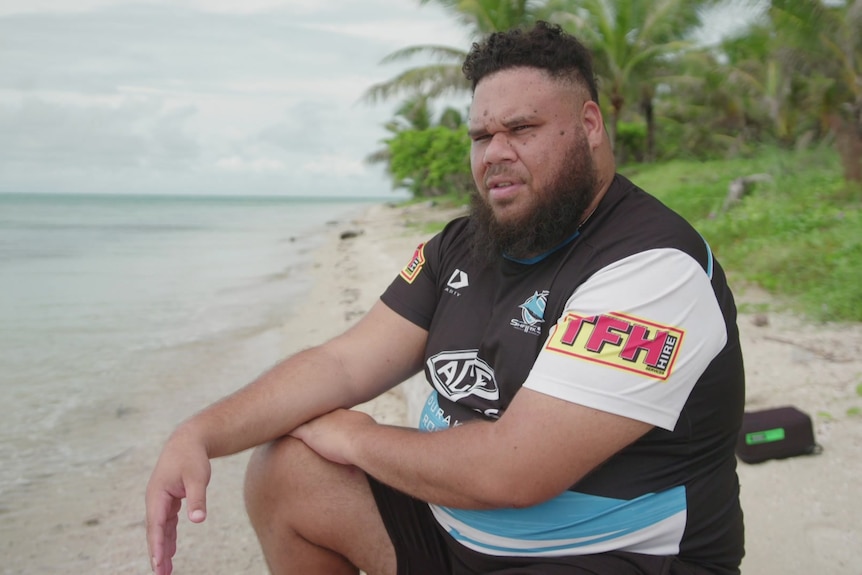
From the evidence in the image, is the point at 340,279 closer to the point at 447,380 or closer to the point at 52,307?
the point at 52,307

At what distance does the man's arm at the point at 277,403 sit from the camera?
182 cm

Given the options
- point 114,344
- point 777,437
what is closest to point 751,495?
point 777,437

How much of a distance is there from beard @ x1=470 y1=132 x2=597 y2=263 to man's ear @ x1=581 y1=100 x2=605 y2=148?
27 millimetres

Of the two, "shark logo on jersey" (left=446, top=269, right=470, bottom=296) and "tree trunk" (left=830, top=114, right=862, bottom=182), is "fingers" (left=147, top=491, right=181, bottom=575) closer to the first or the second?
"shark logo on jersey" (left=446, top=269, right=470, bottom=296)

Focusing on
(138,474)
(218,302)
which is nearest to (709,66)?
(218,302)

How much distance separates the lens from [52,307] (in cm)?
985

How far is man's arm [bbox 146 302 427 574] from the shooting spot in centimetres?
182

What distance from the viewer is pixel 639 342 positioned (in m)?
1.43

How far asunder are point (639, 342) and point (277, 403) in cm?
102

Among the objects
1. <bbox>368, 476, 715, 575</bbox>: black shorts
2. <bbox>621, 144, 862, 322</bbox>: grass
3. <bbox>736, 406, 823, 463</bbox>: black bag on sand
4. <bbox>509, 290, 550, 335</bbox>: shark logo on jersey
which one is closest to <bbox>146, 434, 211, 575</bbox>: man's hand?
<bbox>368, 476, 715, 575</bbox>: black shorts

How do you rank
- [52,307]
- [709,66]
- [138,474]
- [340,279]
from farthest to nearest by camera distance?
[709,66], [340,279], [52,307], [138,474]

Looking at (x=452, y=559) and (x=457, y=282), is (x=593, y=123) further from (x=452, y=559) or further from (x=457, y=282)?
(x=452, y=559)

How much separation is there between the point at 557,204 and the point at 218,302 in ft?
30.2

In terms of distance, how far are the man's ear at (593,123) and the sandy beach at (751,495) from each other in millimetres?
1630
